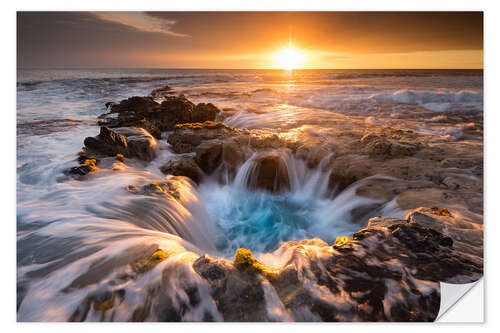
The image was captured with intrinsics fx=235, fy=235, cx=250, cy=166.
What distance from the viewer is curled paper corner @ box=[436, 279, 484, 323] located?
1.82 meters

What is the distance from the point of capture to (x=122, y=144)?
445 centimetres

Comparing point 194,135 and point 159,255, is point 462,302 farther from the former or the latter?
point 194,135

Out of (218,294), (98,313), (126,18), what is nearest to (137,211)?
(98,313)

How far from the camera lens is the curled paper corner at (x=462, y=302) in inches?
71.6

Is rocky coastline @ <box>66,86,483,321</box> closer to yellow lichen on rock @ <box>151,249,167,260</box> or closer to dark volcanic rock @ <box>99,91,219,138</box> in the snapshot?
yellow lichen on rock @ <box>151,249,167,260</box>

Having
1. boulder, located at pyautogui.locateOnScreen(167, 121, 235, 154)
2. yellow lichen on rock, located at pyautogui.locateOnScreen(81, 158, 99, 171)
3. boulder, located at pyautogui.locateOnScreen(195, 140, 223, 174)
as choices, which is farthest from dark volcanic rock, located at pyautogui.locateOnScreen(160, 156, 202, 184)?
yellow lichen on rock, located at pyautogui.locateOnScreen(81, 158, 99, 171)

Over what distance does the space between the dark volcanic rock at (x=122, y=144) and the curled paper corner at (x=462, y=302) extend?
4.71 m

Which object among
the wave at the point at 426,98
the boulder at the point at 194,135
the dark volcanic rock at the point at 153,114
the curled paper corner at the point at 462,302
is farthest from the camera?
the dark volcanic rock at the point at 153,114

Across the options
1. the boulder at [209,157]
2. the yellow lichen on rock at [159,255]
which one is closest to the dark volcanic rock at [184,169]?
the boulder at [209,157]

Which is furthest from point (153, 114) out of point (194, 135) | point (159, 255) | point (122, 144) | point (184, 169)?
point (159, 255)

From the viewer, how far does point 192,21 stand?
3125mm

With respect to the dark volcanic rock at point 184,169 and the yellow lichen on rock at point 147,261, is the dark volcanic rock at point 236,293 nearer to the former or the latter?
the yellow lichen on rock at point 147,261

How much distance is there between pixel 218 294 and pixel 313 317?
0.71 m

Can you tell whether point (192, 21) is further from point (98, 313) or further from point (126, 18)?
point (98, 313)
